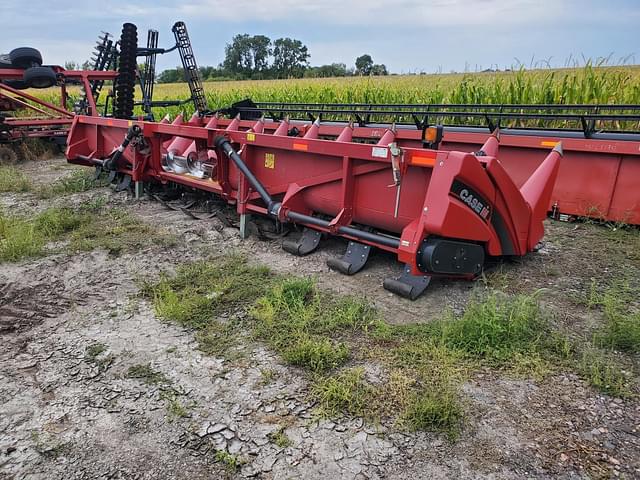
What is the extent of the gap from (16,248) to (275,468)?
12.5 ft

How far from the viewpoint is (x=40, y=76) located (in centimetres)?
950

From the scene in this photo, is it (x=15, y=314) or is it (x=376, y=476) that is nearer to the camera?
(x=376, y=476)

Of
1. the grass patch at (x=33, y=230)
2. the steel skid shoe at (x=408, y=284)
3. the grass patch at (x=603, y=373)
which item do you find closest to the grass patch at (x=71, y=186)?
the grass patch at (x=33, y=230)

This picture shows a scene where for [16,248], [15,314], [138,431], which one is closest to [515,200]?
[138,431]

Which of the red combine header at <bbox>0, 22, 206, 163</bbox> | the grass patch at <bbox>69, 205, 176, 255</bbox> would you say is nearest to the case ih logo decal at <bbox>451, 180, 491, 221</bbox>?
the grass patch at <bbox>69, 205, 176, 255</bbox>

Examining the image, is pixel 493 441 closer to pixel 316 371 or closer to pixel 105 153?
pixel 316 371

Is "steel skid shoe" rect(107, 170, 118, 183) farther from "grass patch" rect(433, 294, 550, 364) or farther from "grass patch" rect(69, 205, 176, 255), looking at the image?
"grass patch" rect(433, 294, 550, 364)

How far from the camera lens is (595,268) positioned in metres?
4.18

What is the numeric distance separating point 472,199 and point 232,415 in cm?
218

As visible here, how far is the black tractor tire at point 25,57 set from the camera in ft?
32.1

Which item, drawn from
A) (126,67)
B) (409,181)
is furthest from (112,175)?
(409,181)

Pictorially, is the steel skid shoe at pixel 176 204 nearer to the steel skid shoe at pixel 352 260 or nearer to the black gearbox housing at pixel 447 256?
the steel skid shoe at pixel 352 260

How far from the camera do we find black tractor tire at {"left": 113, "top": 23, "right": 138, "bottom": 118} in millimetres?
10220

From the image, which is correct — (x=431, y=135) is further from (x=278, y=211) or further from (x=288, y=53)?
(x=288, y=53)
